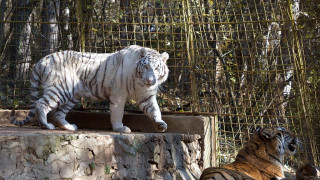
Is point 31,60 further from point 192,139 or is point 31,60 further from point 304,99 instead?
point 304,99

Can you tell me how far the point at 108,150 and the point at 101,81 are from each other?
4.79 feet

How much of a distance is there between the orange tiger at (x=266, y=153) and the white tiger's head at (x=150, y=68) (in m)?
1.27

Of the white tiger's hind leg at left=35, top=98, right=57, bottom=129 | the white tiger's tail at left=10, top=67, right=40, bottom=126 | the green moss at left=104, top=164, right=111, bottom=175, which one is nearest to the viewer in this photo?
the green moss at left=104, top=164, right=111, bottom=175

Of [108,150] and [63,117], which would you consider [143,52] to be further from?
[108,150]

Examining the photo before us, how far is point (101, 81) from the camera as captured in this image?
5445mm

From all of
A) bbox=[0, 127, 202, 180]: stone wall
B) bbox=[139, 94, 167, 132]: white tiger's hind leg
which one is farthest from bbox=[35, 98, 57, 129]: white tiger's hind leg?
bbox=[139, 94, 167, 132]: white tiger's hind leg

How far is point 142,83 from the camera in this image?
16.9ft

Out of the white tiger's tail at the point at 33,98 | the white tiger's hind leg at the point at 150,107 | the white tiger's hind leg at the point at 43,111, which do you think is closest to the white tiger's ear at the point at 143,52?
the white tiger's hind leg at the point at 150,107

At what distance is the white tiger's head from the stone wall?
2.18 feet

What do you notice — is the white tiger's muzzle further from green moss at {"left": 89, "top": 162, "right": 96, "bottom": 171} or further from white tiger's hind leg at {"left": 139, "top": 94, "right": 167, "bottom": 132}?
green moss at {"left": 89, "top": 162, "right": 96, "bottom": 171}

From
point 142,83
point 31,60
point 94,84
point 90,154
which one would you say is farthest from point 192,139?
point 31,60

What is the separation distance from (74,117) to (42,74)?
1.03m

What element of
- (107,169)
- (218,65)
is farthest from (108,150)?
(218,65)

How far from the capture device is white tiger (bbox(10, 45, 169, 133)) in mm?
5160
